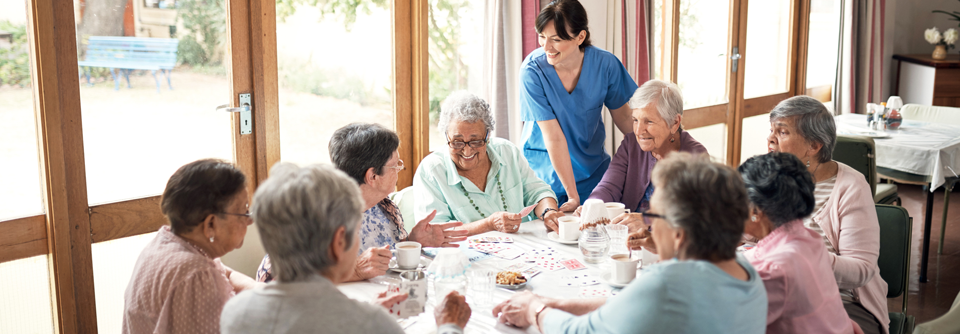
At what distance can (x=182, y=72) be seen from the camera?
2920 mm

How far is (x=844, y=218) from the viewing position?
2.04 metres

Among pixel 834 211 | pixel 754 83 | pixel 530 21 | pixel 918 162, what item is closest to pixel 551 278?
pixel 834 211

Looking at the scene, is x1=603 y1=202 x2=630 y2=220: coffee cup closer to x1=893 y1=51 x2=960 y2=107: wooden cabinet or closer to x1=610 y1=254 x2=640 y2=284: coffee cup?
x1=610 y1=254 x2=640 y2=284: coffee cup

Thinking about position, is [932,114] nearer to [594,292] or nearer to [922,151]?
[922,151]

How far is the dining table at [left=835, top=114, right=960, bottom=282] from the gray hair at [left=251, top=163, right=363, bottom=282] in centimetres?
350

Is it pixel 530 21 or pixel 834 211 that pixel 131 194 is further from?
pixel 834 211

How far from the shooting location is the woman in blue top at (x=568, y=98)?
123 inches

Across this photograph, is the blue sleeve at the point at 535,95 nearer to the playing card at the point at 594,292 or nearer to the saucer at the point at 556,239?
Result: the saucer at the point at 556,239

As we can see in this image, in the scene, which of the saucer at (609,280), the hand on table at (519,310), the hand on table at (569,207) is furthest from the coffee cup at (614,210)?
the hand on table at (519,310)

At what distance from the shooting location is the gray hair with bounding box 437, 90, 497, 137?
8.61 feet

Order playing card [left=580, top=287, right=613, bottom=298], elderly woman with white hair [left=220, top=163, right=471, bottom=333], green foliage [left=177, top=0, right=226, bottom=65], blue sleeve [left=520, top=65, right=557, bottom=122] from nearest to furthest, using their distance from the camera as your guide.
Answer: elderly woman with white hair [left=220, top=163, right=471, bottom=333] < playing card [left=580, top=287, right=613, bottom=298] < green foliage [left=177, top=0, right=226, bottom=65] < blue sleeve [left=520, top=65, right=557, bottom=122]

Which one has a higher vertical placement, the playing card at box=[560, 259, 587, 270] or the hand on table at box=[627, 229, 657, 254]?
the hand on table at box=[627, 229, 657, 254]

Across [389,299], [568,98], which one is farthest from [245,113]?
[389,299]

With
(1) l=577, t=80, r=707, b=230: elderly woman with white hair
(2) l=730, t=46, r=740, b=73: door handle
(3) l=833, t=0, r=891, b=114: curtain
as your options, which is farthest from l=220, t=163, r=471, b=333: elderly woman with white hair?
(3) l=833, t=0, r=891, b=114: curtain
